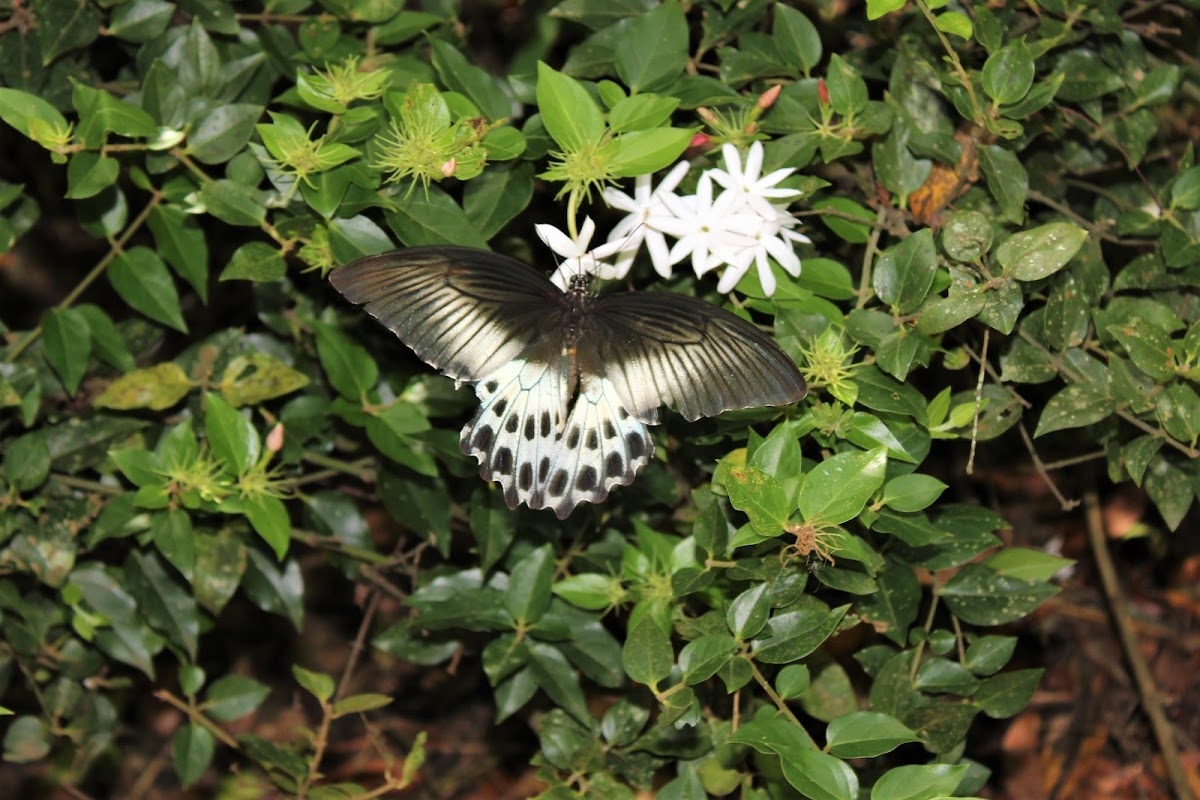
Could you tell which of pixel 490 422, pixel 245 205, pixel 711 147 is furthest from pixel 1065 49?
pixel 245 205

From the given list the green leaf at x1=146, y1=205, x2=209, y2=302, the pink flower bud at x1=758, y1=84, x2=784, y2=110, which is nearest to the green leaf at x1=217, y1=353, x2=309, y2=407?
the green leaf at x1=146, y1=205, x2=209, y2=302

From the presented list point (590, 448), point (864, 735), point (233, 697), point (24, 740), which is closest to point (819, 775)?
point (864, 735)

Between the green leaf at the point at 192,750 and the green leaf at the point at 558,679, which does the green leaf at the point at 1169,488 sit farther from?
the green leaf at the point at 192,750

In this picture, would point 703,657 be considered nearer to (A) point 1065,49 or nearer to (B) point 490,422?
(B) point 490,422

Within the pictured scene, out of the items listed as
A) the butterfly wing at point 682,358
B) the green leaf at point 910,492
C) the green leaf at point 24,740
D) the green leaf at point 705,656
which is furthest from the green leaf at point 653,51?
the green leaf at point 24,740

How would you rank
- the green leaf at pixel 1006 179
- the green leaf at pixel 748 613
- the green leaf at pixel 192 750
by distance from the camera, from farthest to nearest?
the green leaf at pixel 192 750 < the green leaf at pixel 1006 179 < the green leaf at pixel 748 613
